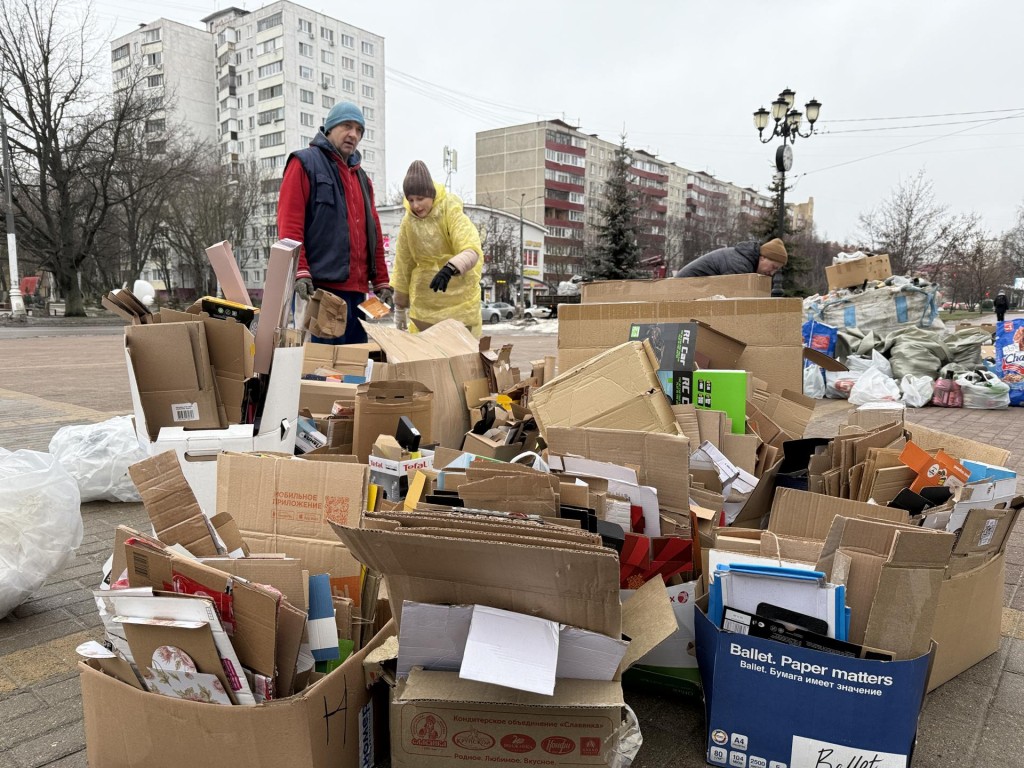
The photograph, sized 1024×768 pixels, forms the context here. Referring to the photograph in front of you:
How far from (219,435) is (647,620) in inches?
63.8

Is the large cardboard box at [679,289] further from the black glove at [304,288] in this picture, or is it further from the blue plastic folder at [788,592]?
the blue plastic folder at [788,592]

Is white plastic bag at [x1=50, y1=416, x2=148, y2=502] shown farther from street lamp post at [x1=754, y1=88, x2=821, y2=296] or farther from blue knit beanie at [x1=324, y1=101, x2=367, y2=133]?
street lamp post at [x1=754, y1=88, x2=821, y2=296]

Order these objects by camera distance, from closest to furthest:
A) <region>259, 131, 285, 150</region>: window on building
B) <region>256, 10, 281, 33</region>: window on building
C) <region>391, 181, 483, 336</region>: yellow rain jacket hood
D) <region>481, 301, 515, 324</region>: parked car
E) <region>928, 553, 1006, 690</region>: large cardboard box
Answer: <region>928, 553, 1006, 690</region>: large cardboard box, <region>391, 181, 483, 336</region>: yellow rain jacket hood, <region>481, 301, 515, 324</region>: parked car, <region>256, 10, 281, 33</region>: window on building, <region>259, 131, 285, 150</region>: window on building

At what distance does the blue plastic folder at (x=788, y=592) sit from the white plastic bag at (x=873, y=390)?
606 cm

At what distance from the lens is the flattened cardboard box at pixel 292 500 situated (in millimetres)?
1909

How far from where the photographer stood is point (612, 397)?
2.63m

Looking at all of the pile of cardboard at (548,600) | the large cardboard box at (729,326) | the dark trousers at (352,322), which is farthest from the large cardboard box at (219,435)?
the dark trousers at (352,322)

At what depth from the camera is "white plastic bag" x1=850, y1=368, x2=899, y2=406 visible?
683 cm

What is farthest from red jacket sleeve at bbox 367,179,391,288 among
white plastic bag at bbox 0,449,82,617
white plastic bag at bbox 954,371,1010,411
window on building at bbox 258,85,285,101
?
window on building at bbox 258,85,285,101

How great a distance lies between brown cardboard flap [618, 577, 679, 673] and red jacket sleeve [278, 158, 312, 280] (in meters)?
3.02

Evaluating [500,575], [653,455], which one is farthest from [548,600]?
[653,455]

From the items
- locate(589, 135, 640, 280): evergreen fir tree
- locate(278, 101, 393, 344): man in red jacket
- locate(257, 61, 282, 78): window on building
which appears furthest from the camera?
locate(257, 61, 282, 78): window on building

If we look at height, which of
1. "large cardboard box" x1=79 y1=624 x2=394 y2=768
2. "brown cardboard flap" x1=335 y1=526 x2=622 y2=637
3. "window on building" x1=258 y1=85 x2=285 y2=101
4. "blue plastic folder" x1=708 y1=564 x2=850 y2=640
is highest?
"window on building" x1=258 y1=85 x2=285 y2=101

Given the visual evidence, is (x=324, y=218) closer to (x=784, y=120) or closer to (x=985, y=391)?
(x=985, y=391)
